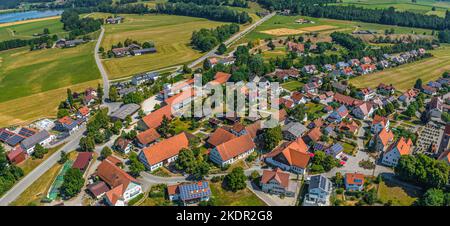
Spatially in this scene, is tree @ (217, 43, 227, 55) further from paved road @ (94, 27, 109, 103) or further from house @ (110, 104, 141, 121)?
house @ (110, 104, 141, 121)

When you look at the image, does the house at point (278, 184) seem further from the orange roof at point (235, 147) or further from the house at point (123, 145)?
the house at point (123, 145)

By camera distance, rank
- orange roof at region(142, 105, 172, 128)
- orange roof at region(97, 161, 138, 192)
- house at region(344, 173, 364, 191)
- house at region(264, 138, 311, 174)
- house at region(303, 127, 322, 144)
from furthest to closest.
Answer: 1. orange roof at region(142, 105, 172, 128)
2. house at region(303, 127, 322, 144)
3. house at region(264, 138, 311, 174)
4. house at region(344, 173, 364, 191)
5. orange roof at region(97, 161, 138, 192)

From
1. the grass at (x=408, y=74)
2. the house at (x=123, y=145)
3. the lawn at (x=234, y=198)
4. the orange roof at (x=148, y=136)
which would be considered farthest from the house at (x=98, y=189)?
the grass at (x=408, y=74)

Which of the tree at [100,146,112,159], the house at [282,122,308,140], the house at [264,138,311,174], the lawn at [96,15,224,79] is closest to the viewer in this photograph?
the house at [264,138,311,174]

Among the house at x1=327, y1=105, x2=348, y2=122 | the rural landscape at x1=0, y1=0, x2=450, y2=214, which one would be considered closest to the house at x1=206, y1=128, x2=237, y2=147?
the rural landscape at x1=0, y1=0, x2=450, y2=214

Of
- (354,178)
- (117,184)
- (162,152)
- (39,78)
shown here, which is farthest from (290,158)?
(39,78)

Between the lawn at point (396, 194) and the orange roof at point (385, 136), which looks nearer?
the lawn at point (396, 194)

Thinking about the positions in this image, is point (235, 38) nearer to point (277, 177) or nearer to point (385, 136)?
point (385, 136)
